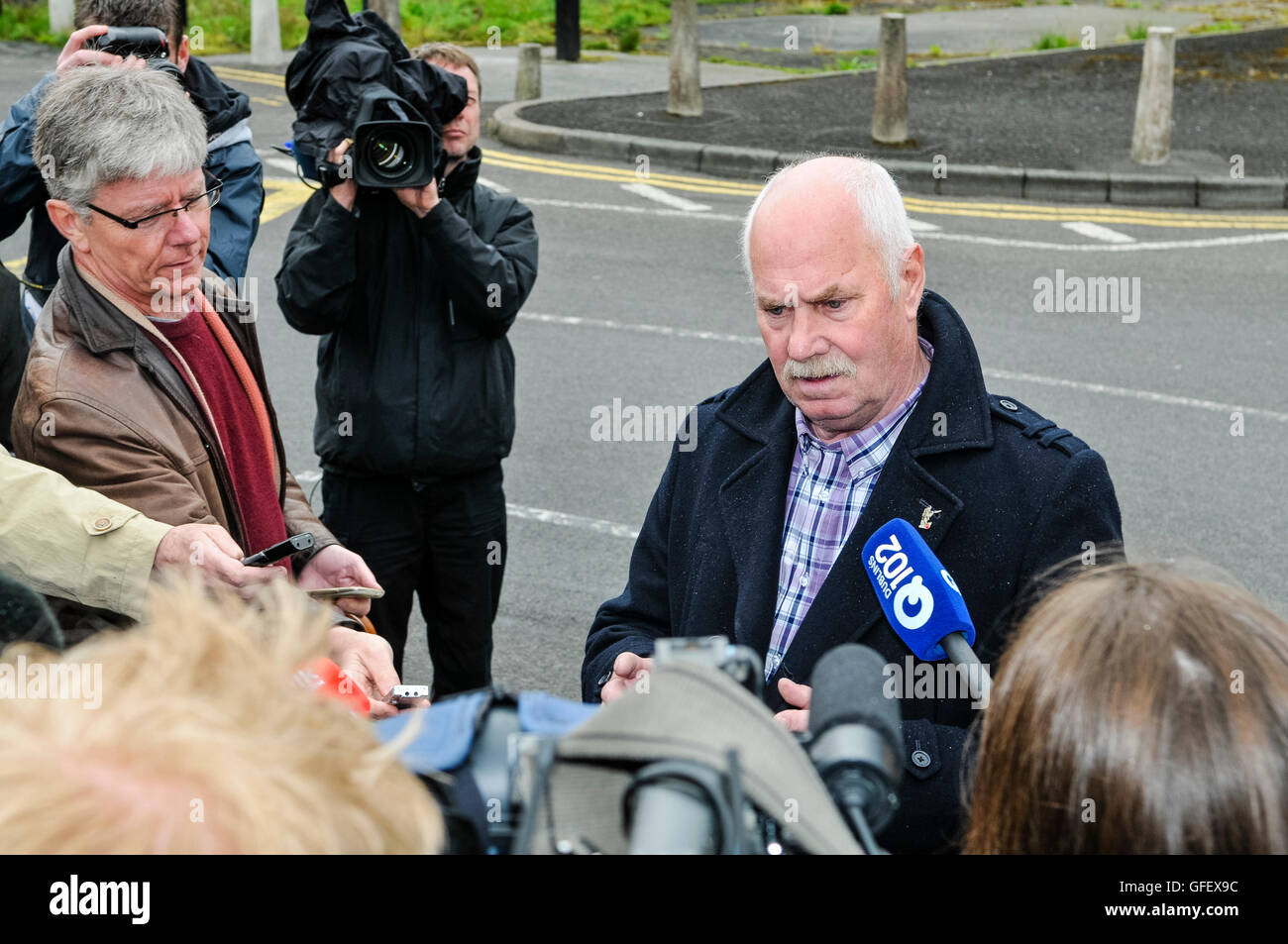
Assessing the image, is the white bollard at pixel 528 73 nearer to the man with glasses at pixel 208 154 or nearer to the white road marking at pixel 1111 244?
the white road marking at pixel 1111 244

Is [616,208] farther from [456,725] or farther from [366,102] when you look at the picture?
[456,725]

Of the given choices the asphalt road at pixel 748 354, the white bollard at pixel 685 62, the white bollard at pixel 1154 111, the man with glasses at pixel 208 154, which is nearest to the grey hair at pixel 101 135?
the man with glasses at pixel 208 154

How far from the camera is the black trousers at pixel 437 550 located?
4145 mm

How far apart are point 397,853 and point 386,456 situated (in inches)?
117

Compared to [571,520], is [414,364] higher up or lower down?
higher up

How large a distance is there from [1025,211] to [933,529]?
358 inches

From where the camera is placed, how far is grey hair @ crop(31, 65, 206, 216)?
110 inches

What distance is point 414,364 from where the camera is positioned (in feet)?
13.3

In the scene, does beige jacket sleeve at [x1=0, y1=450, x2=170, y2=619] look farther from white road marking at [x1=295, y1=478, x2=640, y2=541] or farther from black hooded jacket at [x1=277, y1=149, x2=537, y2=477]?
white road marking at [x1=295, y1=478, x2=640, y2=541]

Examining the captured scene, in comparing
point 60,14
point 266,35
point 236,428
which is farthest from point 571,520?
point 60,14

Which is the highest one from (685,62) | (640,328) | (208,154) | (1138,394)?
(685,62)

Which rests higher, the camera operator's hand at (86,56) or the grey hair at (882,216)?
the camera operator's hand at (86,56)

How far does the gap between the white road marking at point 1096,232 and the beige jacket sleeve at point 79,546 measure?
8.87 m
